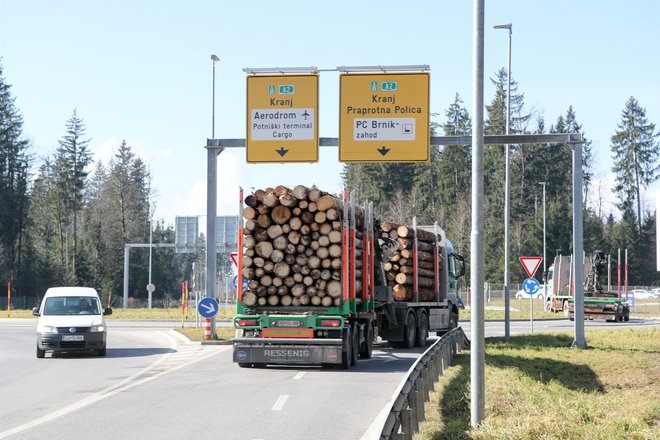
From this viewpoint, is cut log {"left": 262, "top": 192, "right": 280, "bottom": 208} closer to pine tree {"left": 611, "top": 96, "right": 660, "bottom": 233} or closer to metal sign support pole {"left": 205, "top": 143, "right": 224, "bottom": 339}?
metal sign support pole {"left": 205, "top": 143, "right": 224, "bottom": 339}

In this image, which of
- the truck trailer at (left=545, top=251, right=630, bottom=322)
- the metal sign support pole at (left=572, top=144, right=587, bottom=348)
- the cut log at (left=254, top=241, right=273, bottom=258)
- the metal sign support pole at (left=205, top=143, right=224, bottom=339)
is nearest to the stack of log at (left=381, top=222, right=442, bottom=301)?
the metal sign support pole at (left=572, top=144, right=587, bottom=348)

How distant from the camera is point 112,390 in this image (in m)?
15.8

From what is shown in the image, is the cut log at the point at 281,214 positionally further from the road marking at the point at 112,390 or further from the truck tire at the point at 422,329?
the truck tire at the point at 422,329

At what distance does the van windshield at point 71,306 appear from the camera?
2394cm

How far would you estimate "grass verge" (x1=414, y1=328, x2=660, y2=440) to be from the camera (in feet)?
33.1

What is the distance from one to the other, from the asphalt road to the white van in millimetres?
384

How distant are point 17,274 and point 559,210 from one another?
2031 inches

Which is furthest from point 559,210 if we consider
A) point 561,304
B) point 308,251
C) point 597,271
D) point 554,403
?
point 554,403

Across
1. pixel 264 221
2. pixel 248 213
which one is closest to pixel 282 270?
pixel 264 221

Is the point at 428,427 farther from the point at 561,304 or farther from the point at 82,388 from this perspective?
the point at 561,304

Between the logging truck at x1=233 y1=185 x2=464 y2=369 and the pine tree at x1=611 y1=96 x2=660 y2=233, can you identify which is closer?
the logging truck at x1=233 y1=185 x2=464 y2=369

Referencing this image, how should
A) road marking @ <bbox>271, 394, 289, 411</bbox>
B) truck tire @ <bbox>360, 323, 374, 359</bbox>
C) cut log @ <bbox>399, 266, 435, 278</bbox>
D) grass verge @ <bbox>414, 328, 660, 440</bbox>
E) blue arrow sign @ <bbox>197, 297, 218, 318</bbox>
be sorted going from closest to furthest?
1. grass verge @ <bbox>414, 328, 660, 440</bbox>
2. road marking @ <bbox>271, 394, 289, 411</bbox>
3. truck tire @ <bbox>360, 323, 374, 359</bbox>
4. cut log @ <bbox>399, 266, 435, 278</bbox>
5. blue arrow sign @ <bbox>197, 297, 218, 318</bbox>

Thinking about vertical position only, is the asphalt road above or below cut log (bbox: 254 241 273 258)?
below

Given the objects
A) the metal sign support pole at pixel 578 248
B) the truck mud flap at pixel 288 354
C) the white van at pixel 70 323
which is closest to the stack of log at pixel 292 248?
the truck mud flap at pixel 288 354
